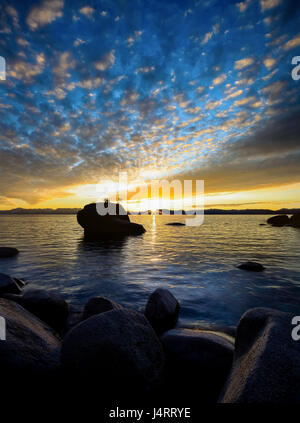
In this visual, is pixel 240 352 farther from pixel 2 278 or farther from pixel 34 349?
pixel 2 278

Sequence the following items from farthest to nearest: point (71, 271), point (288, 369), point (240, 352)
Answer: point (71, 271), point (240, 352), point (288, 369)

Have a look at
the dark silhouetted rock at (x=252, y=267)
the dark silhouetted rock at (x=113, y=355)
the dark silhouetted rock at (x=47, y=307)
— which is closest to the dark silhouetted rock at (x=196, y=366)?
the dark silhouetted rock at (x=113, y=355)

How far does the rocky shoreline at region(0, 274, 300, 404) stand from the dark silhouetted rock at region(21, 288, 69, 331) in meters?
2.04

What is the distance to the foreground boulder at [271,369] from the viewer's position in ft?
6.14

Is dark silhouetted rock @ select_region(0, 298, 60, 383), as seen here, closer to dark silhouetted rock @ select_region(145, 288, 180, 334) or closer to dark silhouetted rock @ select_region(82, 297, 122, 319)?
dark silhouetted rock @ select_region(82, 297, 122, 319)

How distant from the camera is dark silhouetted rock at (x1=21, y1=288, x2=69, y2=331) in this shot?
5.60m

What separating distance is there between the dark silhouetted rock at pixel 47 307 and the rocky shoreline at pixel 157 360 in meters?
2.04

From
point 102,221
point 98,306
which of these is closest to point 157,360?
point 98,306

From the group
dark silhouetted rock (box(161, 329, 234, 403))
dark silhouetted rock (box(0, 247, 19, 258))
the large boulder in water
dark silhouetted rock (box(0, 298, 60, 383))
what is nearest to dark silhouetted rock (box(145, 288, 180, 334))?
dark silhouetted rock (box(161, 329, 234, 403))
